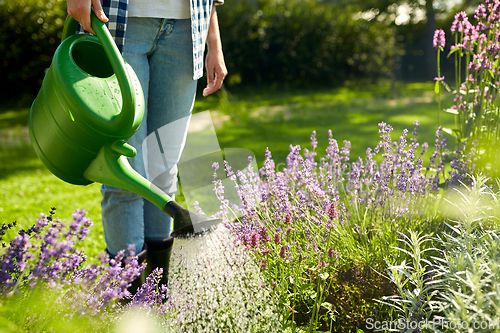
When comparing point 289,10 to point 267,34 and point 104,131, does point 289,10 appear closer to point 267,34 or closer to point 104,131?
point 267,34

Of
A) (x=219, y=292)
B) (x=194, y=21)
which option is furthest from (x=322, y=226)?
(x=194, y=21)

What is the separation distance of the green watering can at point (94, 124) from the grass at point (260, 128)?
3.43 ft

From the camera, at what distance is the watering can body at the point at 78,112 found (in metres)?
1.19

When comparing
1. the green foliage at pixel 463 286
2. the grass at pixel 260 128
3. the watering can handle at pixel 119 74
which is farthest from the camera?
the grass at pixel 260 128

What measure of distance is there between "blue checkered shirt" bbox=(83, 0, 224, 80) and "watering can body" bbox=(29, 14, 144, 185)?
A: 0.08m

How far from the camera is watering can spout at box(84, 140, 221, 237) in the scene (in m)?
1.18

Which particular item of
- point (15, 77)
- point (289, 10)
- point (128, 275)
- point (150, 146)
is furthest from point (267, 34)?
point (128, 275)

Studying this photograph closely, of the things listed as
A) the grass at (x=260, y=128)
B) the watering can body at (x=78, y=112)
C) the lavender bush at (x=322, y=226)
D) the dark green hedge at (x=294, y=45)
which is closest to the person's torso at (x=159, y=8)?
the watering can body at (x=78, y=112)

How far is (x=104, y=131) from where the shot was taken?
1.22 meters

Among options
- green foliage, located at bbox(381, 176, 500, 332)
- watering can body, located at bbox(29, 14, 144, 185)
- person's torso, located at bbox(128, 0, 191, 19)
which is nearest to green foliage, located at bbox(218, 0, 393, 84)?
person's torso, located at bbox(128, 0, 191, 19)

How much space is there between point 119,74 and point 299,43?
27.9 feet

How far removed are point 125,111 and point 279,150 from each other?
9.87 feet

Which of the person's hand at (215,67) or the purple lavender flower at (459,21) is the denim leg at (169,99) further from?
the purple lavender flower at (459,21)

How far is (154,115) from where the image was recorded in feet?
5.39
